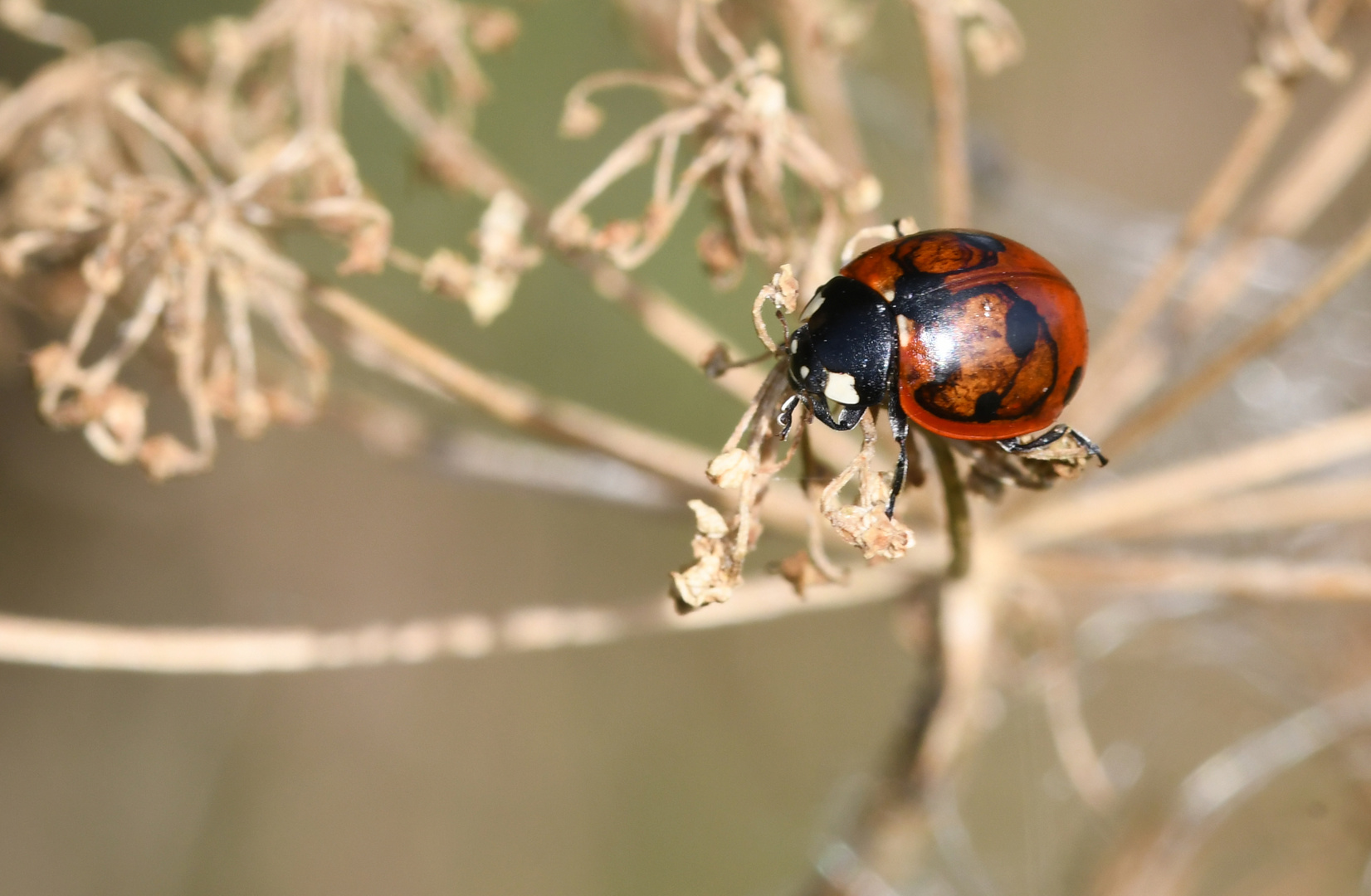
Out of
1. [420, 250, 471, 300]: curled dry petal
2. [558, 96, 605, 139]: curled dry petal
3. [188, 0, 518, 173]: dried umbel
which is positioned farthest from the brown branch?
[188, 0, 518, 173]: dried umbel

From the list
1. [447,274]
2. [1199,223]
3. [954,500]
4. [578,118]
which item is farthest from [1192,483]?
[447,274]

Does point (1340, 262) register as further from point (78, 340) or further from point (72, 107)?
point (72, 107)

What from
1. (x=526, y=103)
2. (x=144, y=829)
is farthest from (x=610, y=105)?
(x=144, y=829)

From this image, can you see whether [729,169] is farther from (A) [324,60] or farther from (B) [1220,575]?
(B) [1220,575]

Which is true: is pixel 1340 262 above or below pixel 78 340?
above

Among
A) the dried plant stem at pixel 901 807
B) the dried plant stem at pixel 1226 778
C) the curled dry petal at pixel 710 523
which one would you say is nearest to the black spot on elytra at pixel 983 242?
the curled dry petal at pixel 710 523

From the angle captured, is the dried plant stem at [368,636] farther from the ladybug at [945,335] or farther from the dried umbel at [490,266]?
the dried umbel at [490,266]
